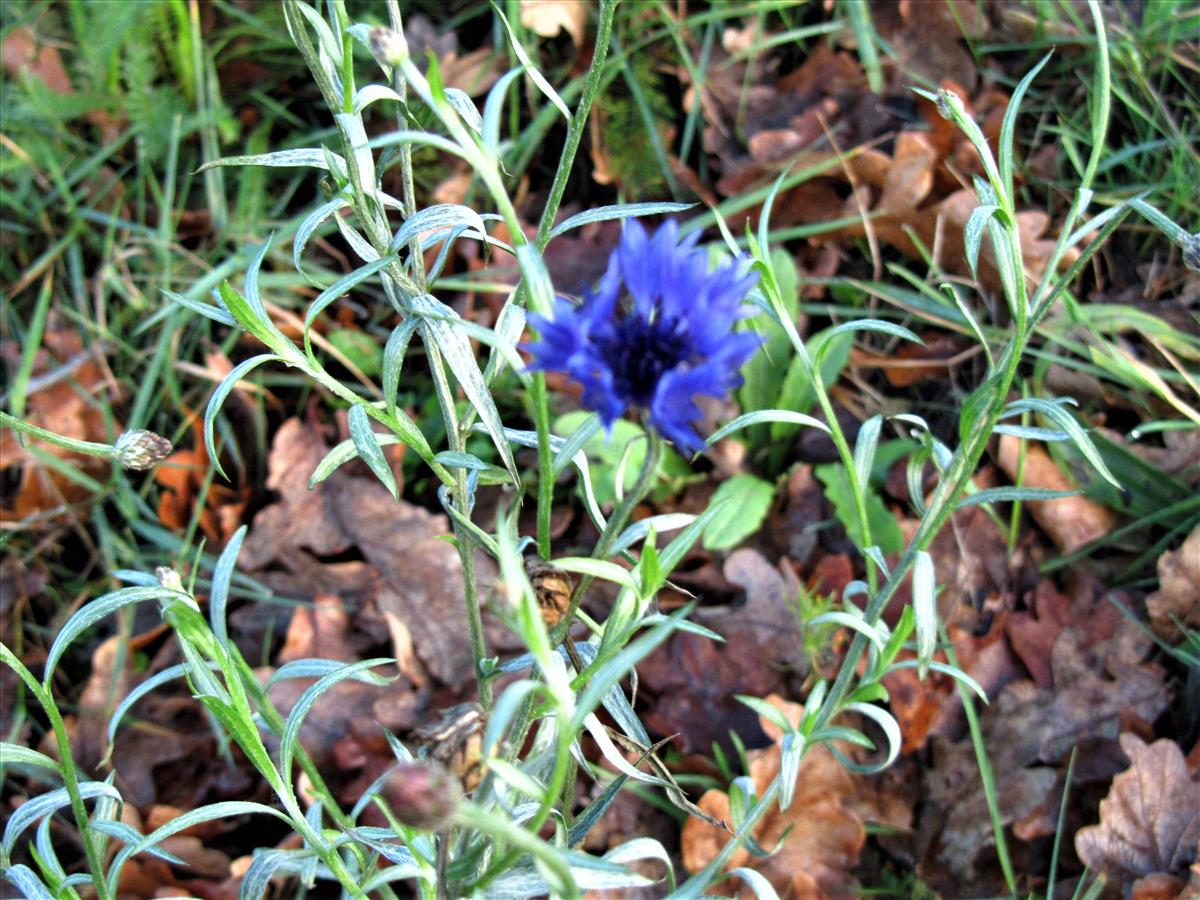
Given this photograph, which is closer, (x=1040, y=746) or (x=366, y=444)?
(x=366, y=444)

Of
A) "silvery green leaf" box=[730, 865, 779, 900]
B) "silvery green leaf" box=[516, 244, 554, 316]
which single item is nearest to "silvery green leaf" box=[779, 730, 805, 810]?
"silvery green leaf" box=[730, 865, 779, 900]

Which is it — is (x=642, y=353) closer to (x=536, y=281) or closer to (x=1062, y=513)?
(x=536, y=281)

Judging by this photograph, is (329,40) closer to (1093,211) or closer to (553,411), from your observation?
(553,411)

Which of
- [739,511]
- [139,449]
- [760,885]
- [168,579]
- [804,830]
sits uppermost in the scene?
[139,449]

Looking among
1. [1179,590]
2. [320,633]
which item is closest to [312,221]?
[320,633]

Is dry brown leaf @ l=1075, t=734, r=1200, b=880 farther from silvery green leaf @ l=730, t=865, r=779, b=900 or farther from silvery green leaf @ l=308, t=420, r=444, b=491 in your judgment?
silvery green leaf @ l=308, t=420, r=444, b=491

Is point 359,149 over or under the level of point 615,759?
over
